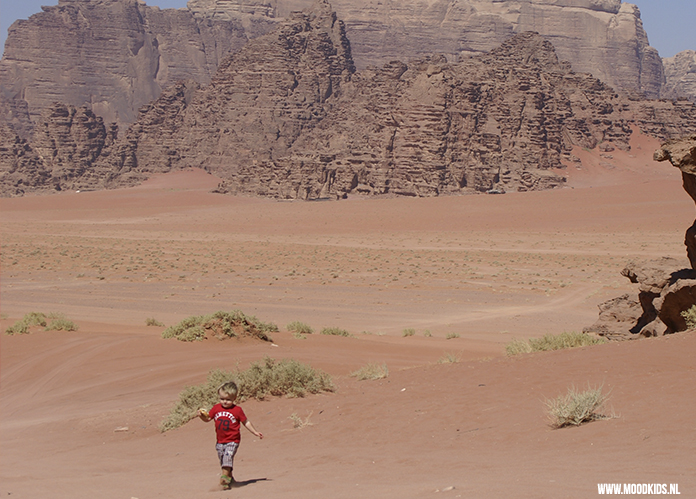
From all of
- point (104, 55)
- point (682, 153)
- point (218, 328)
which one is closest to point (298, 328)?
point (218, 328)

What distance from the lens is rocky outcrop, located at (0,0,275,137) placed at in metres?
145

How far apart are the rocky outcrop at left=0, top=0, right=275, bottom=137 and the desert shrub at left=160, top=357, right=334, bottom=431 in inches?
5505

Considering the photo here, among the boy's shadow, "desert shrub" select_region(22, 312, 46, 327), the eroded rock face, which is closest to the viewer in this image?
the boy's shadow

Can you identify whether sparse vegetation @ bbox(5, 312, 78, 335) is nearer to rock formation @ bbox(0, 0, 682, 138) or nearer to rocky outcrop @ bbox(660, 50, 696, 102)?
rock formation @ bbox(0, 0, 682, 138)

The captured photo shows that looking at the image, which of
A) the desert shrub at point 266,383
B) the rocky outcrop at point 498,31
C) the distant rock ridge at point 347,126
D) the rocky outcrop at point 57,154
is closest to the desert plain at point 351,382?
the desert shrub at point 266,383

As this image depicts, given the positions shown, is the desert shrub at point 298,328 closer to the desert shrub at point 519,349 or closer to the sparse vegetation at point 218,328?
the sparse vegetation at point 218,328

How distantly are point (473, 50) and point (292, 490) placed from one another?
158239mm

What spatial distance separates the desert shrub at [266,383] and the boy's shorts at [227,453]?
273cm

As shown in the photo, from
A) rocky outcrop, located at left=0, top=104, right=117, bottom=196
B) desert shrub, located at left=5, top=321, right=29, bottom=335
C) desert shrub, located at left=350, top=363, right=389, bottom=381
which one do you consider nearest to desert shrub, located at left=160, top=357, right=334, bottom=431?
desert shrub, located at left=350, top=363, right=389, bottom=381

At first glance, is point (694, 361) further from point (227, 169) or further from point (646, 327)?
point (227, 169)

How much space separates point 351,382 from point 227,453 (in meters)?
4.24

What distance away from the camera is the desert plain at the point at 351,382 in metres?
6.18

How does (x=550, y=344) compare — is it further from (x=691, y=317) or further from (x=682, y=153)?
(x=682, y=153)

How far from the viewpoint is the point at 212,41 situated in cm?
16350
